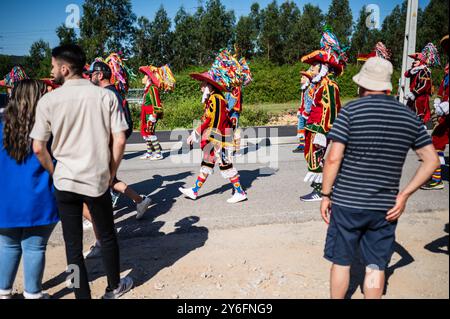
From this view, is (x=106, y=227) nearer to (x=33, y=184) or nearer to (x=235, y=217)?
(x=33, y=184)

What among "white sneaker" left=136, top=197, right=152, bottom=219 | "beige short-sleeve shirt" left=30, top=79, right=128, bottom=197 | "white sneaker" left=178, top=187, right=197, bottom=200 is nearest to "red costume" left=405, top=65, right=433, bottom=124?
"white sneaker" left=178, top=187, right=197, bottom=200

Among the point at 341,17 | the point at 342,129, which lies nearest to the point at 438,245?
the point at 342,129

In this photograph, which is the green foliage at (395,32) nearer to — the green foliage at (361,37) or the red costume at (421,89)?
the green foliage at (361,37)

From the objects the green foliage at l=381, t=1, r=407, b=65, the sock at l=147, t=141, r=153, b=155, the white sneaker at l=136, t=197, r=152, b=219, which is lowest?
the white sneaker at l=136, t=197, r=152, b=219

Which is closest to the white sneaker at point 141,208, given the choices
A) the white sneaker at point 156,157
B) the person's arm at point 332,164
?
the person's arm at point 332,164

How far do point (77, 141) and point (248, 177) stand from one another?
5.05 metres

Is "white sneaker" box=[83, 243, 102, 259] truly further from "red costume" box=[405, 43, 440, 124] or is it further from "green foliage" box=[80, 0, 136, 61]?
"green foliage" box=[80, 0, 136, 61]

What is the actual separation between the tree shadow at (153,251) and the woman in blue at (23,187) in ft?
1.99

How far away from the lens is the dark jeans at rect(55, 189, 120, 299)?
3.05m

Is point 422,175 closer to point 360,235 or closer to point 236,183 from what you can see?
point 360,235

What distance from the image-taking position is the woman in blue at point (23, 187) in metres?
3.08

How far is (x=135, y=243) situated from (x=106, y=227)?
1.53 m
